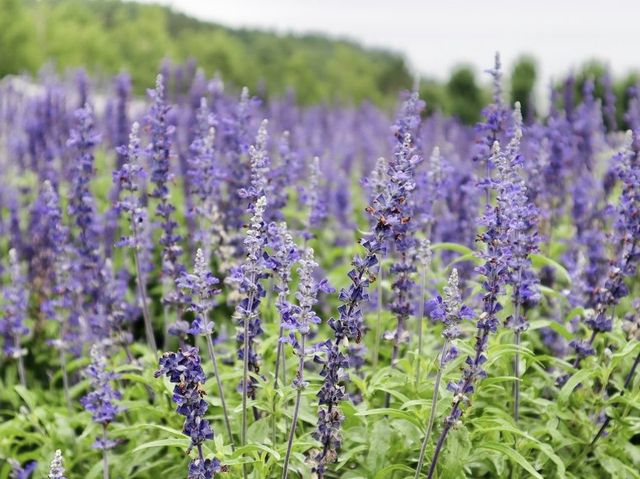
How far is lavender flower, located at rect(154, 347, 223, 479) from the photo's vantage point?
3764mm

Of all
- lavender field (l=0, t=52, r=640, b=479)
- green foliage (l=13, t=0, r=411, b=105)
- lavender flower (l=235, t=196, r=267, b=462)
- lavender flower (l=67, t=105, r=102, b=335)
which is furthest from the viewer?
green foliage (l=13, t=0, r=411, b=105)

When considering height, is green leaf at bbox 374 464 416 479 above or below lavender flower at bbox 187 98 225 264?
below

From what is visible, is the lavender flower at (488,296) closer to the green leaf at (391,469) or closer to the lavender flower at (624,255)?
the green leaf at (391,469)

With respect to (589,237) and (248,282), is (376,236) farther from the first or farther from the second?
(589,237)

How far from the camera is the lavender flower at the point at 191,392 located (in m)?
3.76

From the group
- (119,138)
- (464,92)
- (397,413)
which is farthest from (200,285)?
(464,92)

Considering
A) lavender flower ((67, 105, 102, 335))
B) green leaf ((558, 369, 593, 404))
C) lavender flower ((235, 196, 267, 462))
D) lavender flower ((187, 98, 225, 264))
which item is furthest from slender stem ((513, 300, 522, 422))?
lavender flower ((67, 105, 102, 335))

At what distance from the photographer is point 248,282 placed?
4.04 m

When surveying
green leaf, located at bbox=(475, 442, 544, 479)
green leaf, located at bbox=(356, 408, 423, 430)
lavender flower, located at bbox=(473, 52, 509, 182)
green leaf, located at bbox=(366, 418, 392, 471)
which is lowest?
green leaf, located at bbox=(366, 418, 392, 471)

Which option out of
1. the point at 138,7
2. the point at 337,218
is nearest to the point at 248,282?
the point at 337,218

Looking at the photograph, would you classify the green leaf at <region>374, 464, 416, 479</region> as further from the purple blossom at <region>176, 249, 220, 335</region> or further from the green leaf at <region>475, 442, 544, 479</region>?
the purple blossom at <region>176, 249, 220, 335</region>

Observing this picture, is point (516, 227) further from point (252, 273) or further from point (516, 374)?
point (252, 273)

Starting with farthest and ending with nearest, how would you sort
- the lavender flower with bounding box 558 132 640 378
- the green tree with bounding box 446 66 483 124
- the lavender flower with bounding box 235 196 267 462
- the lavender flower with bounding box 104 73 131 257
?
the green tree with bounding box 446 66 483 124
the lavender flower with bounding box 104 73 131 257
the lavender flower with bounding box 558 132 640 378
the lavender flower with bounding box 235 196 267 462

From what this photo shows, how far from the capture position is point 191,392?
384cm
